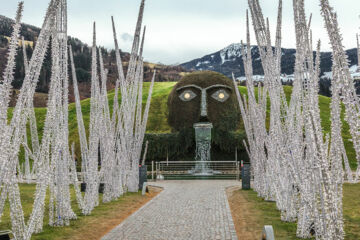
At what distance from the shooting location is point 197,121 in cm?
2098

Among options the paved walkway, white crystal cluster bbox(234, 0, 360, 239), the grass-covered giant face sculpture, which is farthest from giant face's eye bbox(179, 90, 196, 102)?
white crystal cluster bbox(234, 0, 360, 239)

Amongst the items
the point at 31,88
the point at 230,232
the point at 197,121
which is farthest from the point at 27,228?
the point at 197,121

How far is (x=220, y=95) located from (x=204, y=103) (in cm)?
118

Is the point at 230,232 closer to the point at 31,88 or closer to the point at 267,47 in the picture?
the point at 267,47

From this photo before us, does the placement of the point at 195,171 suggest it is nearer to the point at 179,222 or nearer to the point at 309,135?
the point at 179,222

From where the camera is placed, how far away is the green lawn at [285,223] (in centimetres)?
520

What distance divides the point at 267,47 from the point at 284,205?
2950 millimetres

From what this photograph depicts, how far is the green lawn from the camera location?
17.0ft

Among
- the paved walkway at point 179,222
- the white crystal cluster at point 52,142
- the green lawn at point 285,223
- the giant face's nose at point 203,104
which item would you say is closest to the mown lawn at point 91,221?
the white crystal cluster at point 52,142

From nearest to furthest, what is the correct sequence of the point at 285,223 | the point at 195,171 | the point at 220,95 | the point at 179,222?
the point at 285,223 → the point at 179,222 → the point at 195,171 → the point at 220,95

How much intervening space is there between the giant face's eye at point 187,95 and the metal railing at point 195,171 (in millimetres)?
3924

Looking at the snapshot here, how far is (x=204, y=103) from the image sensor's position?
21031mm

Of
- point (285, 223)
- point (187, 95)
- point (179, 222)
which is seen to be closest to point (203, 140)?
point (187, 95)

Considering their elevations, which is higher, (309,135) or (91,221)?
(309,135)
